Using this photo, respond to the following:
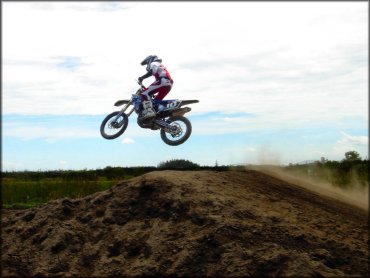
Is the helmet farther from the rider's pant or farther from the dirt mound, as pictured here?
the dirt mound

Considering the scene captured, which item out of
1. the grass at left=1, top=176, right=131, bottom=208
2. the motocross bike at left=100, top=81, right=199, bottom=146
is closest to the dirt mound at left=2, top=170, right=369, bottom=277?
the motocross bike at left=100, top=81, right=199, bottom=146

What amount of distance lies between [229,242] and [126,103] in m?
5.12

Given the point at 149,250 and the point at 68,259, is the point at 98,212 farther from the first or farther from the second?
the point at 149,250

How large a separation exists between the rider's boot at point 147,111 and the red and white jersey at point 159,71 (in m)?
0.69

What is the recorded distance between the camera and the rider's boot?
42.1 ft

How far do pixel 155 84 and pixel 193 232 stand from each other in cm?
406

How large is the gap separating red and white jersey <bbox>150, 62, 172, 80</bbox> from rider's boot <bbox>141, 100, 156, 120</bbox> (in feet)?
2.28

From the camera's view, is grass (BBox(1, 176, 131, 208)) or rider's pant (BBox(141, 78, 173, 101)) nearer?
rider's pant (BBox(141, 78, 173, 101))

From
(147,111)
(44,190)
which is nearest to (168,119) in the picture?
(147,111)

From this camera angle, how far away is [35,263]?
40.4 feet

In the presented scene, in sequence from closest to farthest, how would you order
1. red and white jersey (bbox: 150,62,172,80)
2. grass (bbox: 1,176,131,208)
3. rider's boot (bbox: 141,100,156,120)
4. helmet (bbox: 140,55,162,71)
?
rider's boot (bbox: 141,100,156,120), red and white jersey (bbox: 150,62,172,80), helmet (bbox: 140,55,162,71), grass (bbox: 1,176,131,208)

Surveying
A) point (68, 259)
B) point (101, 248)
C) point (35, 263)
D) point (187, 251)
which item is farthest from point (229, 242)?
point (35, 263)

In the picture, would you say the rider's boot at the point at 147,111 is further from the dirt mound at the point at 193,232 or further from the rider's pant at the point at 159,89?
the dirt mound at the point at 193,232

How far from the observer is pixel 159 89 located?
13086 millimetres
